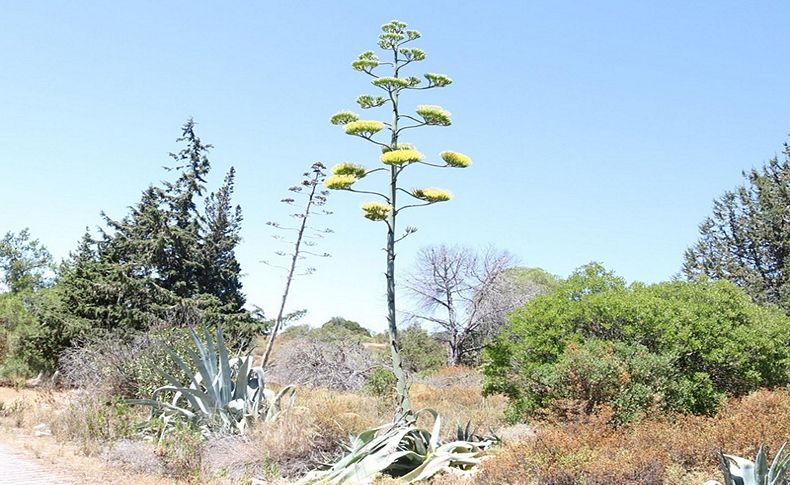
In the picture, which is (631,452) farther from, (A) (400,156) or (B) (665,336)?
(B) (665,336)

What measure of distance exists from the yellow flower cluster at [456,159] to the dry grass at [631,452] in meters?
3.83

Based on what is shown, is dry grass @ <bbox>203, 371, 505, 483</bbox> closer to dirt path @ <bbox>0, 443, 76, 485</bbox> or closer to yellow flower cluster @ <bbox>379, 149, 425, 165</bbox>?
dirt path @ <bbox>0, 443, 76, 485</bbox>

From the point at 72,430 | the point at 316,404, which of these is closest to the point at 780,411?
the point at 316,404

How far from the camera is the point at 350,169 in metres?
9.20

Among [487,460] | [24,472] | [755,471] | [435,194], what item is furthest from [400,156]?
[24,472]

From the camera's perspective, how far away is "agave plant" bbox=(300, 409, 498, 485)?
684 centimetres

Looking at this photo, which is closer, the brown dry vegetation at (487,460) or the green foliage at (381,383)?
the brown dry vegetation at (487,460)

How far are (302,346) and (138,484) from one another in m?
13.7

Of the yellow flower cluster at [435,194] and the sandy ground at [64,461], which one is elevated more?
the yellow flower cluster at [435,194]

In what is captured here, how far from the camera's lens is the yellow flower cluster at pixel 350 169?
918 centimetres

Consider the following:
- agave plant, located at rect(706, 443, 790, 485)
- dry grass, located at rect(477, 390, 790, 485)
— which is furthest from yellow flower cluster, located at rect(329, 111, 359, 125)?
agave plant, located at rect(706, 443, 790, 485)

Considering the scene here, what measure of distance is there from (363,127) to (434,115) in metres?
1.05

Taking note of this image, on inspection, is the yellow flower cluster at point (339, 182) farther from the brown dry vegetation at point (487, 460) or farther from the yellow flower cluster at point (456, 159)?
the brown dry vegetation at point (487, 460)

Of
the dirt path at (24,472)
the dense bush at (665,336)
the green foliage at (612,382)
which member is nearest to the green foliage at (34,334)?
the dirt path at (24,472)
